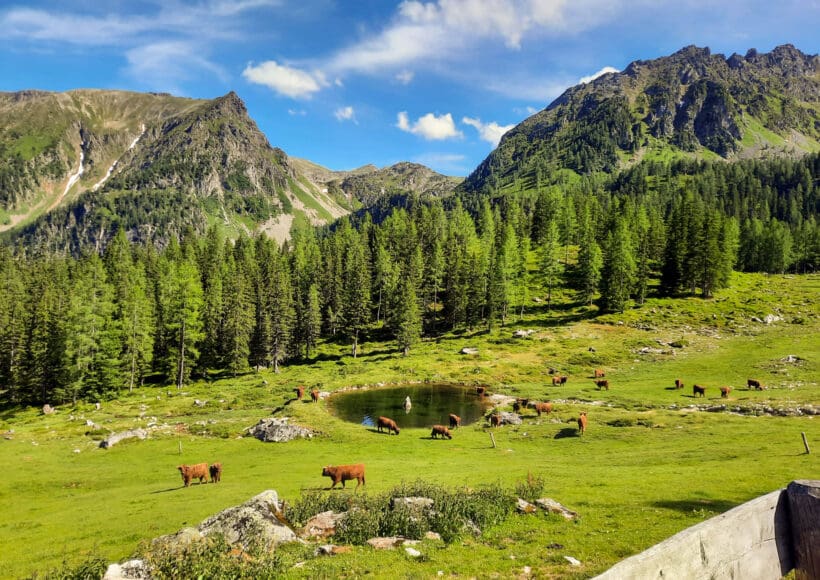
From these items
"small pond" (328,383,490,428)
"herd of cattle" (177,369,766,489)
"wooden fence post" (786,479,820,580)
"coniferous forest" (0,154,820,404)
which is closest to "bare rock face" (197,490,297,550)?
"herd of cattle" (177,369,766,489)

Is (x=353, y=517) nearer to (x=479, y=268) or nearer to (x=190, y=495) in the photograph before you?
(x=190, y=495)

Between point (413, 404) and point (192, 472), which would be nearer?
point (192, 472)

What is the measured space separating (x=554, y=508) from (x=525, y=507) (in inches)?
50.0

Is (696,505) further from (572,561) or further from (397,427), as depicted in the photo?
(397,427)

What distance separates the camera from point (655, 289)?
10831 centimetres

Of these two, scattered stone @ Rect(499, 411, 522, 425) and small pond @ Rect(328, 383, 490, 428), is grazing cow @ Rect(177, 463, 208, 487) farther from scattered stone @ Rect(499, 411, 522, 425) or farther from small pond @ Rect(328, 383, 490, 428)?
scattered stone @ Rect(499, 411, 522, 425)

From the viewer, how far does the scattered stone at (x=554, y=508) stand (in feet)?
61.2

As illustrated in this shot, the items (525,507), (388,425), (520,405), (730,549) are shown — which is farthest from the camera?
(520,405)

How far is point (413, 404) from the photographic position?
62000 mm

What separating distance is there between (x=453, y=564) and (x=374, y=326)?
104 metres

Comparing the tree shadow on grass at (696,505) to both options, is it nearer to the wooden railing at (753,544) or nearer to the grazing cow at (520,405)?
the wooden railing at (753,544)

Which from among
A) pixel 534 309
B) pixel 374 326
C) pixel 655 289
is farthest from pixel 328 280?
pixel 655 289

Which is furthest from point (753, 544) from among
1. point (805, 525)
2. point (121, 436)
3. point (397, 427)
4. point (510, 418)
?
point (121, 436)

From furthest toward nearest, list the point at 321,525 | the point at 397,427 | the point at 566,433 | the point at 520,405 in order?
1. the point at 520,405
2. the point at 397,427
3. the point at 566,433
4. the point at 321,525
